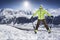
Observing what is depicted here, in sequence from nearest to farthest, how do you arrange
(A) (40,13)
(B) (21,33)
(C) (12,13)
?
(A) (40,13) → (B) (21,33) → (C) (12,13)

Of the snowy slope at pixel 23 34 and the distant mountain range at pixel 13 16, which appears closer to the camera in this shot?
the snowy slope at pixel 23 34

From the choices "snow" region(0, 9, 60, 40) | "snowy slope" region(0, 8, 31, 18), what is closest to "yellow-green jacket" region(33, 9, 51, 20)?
"snow" region(0, 9, 60, 40)

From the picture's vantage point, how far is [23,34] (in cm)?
265

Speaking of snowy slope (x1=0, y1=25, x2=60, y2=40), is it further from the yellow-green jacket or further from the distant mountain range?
the yellow-green jacket

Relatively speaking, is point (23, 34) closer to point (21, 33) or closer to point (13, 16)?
point (21, 33)

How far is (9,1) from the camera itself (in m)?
3.00

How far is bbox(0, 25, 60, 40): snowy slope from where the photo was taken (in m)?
2.51

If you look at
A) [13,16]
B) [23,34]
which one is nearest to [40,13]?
[23,34]

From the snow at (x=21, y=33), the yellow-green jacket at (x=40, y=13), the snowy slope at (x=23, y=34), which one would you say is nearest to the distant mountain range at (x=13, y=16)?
the snow at (x=21, y=33)

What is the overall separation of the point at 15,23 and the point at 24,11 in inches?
11.5

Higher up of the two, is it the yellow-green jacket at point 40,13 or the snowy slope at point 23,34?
the yellow-green jacket at point 40,13

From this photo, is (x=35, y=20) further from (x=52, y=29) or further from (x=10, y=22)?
(x=10, y=22)

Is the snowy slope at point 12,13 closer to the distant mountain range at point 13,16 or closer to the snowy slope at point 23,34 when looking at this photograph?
the distant mountain range at point 13,16

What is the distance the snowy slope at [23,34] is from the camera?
251 centimetres
